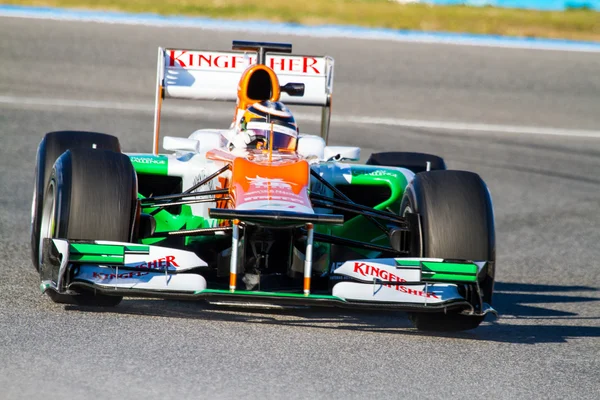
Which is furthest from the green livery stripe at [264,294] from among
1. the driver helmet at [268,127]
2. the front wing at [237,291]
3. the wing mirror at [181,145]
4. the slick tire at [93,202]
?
the wing mirror at [181,145]

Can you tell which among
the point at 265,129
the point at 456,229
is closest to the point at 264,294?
the point at 456,229

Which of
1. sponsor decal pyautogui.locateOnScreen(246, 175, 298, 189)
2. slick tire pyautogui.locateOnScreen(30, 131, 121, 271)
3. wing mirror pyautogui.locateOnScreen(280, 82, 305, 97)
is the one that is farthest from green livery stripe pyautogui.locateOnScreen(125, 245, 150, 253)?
wing mirror pyautogui.locateOnScreen(280, 82, 305, 97)

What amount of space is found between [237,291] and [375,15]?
71.4 ft

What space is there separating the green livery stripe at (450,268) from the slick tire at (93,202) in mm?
1735

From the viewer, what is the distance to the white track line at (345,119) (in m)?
15.9

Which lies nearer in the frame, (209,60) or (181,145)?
(181,145)

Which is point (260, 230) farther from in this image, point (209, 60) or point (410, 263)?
point (209, 60)

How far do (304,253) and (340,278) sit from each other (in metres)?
0.27

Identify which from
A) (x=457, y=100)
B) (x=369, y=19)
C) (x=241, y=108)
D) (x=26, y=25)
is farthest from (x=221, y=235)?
(x=369, y=19)

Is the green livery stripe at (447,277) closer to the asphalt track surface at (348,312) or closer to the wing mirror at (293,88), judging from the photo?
the asphalt track surface at (348,312)

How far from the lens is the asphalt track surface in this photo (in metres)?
5.41

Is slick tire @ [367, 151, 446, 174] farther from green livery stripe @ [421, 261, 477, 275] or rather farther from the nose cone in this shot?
green livery stripe @ [421, 261, 477, 275]

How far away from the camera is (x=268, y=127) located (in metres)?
7.64

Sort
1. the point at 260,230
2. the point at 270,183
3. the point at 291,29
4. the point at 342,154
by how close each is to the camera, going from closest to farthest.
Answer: the point at 260,230 < the point at 270,183 < the point at 342,154 < the point at 291,29
